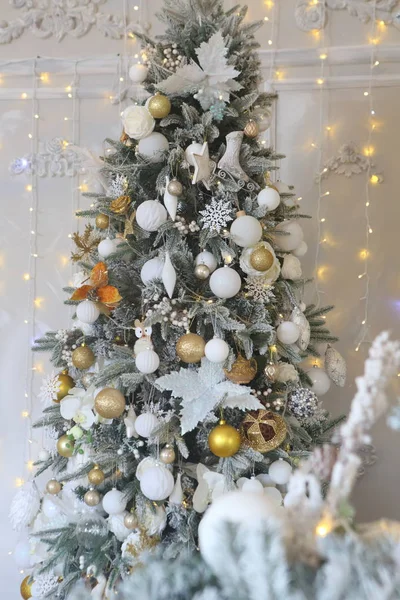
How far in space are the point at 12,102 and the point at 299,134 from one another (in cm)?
129

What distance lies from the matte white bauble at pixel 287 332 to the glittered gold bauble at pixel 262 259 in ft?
0.63

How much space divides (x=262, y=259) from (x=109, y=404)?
1.87ft

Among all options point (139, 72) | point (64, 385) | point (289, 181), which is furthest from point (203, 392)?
point (289, 181)

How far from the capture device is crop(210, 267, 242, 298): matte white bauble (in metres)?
1.37

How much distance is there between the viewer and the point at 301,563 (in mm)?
553

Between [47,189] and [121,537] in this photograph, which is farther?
[47,189]

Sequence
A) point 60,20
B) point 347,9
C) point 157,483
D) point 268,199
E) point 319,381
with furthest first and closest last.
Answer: point 60,20
point 347,9
point 319,381
point 268,199
point 157,483

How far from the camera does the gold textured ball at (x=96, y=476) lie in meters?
1.40

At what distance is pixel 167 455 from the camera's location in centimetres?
136

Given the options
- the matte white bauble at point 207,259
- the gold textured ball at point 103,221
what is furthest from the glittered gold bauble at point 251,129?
the gold textured ball at point 103,221

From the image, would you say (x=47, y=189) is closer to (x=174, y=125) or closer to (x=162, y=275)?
(x=174, y=125)

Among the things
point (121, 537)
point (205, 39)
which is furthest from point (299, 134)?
point (121, 537)

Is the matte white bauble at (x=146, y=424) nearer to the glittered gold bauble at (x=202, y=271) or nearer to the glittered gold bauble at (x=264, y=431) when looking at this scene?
the glittered gold bauble at (x=264, y=431)

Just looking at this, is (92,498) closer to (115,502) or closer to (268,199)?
(115,502)
